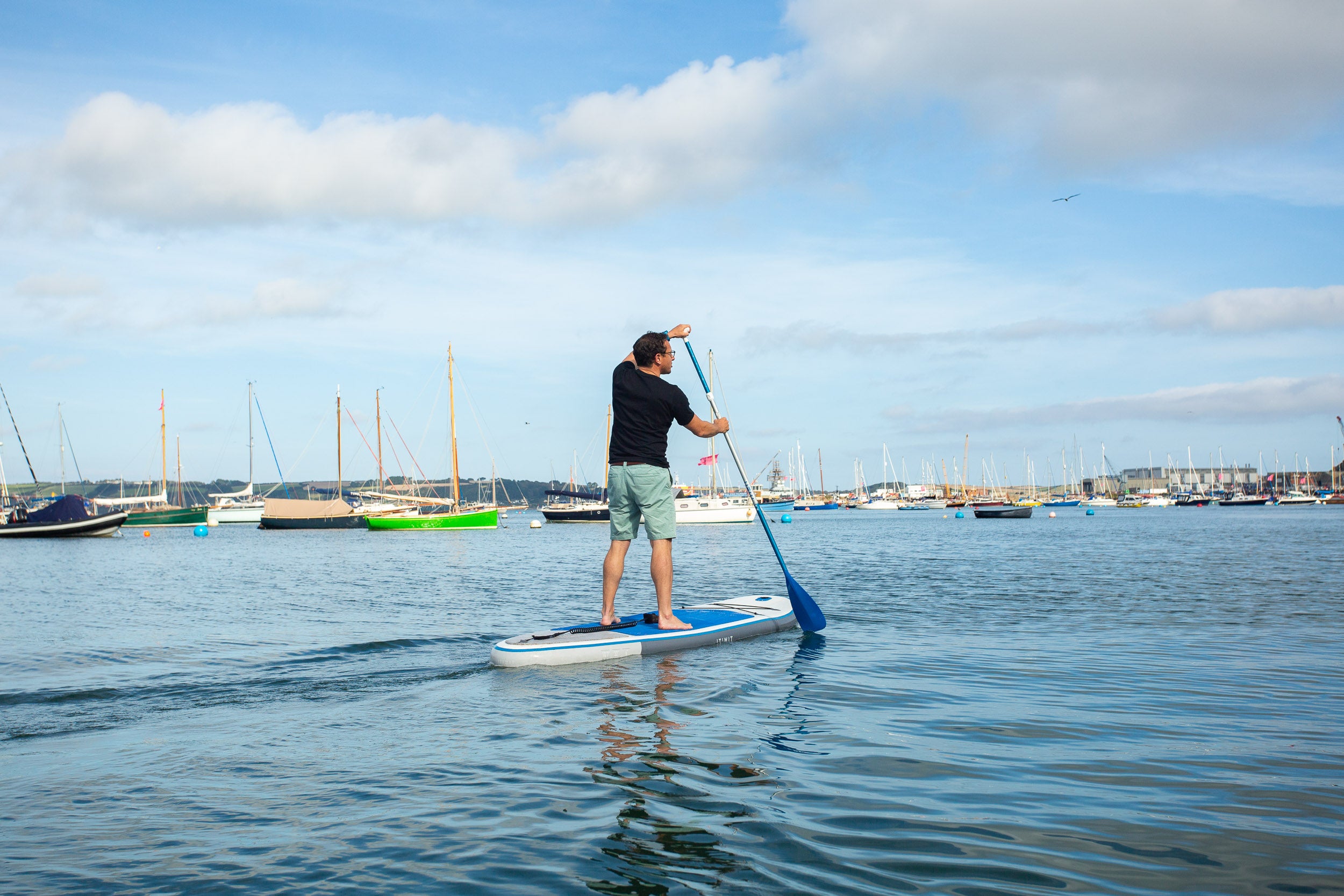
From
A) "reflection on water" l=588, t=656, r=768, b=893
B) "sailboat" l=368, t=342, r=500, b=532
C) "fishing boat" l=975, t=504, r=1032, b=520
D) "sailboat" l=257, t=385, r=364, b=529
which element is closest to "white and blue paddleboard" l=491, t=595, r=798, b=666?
"reflection on water" l=588, t=656, r=768, b=893

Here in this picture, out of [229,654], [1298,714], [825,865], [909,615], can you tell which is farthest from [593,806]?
[909,615]

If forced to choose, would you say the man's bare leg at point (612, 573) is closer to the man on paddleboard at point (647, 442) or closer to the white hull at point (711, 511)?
the man on paddleboard at point (647, 442)

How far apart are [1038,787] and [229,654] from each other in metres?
8.29

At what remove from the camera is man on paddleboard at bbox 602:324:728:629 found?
758 cm

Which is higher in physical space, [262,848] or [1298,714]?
[262,848]

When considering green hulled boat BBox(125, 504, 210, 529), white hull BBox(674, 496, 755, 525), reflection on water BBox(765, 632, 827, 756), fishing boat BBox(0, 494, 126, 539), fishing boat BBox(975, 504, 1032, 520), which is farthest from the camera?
green hulled boat BBox(125, 504, 210, 529)

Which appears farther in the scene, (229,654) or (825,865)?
(229,654)

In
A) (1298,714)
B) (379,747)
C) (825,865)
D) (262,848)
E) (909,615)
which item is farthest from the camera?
(909,615)

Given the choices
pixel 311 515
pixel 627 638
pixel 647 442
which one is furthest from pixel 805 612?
pixel 311 515

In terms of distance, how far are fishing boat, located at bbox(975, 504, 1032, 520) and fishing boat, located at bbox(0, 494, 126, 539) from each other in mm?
72946

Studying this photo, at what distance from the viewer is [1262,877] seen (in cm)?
309

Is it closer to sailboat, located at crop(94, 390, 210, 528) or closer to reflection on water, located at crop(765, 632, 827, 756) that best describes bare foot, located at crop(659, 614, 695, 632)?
reflection on water, located at crop(765, 632, 827, 756)

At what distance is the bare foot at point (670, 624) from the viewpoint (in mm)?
8188

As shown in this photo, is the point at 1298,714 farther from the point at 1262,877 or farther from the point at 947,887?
the point at 947,887
